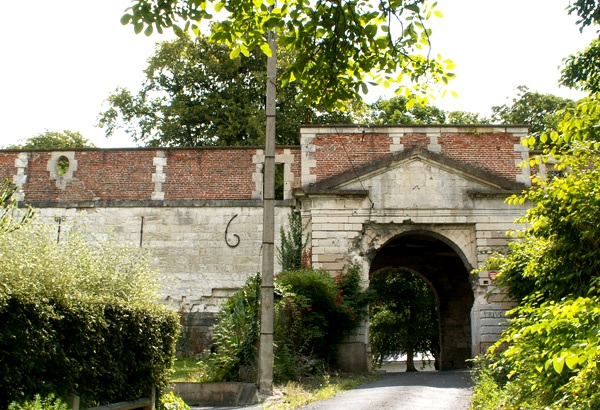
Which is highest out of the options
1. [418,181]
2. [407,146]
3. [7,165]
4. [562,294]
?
[407,146]

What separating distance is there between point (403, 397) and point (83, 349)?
16.0 feet

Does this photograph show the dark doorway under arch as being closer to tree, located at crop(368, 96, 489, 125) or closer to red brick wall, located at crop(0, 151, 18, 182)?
tree, located at crop(368, 96, 489, 125)

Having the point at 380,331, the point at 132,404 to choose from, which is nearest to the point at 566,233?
the point at 132,404

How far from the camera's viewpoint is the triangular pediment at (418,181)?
15.9 meters

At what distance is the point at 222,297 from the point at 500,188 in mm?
7129

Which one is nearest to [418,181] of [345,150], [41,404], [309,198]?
[345,150]

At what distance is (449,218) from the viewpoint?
52.1 feet

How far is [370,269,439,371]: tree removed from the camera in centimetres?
2897

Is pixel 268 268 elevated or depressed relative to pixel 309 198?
depressed

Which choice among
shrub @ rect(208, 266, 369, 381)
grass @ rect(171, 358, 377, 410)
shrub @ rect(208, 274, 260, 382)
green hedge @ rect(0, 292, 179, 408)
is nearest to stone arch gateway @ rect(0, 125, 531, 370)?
shrub @ rect(208, 266, 369, 381)

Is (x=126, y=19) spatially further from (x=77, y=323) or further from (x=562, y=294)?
(x=562, y=294)

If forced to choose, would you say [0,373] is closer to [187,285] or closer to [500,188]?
[187,285]

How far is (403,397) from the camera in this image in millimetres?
9930

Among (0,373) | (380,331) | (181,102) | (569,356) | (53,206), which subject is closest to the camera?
(569,356)
